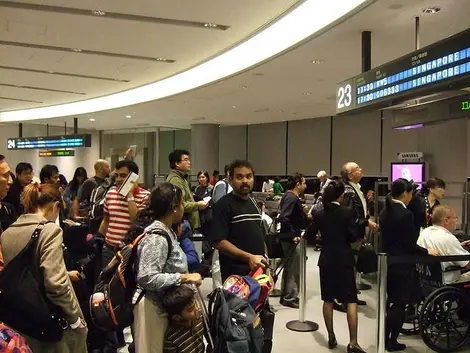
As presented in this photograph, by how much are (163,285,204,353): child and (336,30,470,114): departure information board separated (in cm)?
236

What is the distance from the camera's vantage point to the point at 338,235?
382 centimetres

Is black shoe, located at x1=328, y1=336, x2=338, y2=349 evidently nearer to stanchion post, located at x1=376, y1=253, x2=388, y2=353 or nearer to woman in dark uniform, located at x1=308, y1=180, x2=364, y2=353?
woman in dark uniform, located at x1=308, y1=180, x2=364, y2=353

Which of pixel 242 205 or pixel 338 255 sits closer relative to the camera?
pixel 242 205

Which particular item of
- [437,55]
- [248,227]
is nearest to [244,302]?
[248,227]

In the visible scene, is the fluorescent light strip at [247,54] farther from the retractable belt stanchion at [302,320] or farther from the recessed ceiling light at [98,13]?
the retractable belt stanchion at [302,320]

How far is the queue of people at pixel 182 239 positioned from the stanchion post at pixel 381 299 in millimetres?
246

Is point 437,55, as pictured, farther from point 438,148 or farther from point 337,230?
point 438,148

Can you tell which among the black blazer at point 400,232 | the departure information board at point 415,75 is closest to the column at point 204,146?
the departure information board at point 415,75

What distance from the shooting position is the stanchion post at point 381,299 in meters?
3.50

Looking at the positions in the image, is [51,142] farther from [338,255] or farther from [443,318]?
[443,318]

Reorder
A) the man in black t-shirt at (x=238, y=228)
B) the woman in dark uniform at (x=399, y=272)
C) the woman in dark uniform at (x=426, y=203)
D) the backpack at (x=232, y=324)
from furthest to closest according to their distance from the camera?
the woman in dark uniform at (x=426, y=203) < the woman in dark uniform at (x=399, y=272) < the man in black t-shirt at (x=238, y=228) < the backpack at (x=232, y=324)

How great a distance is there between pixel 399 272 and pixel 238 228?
1709mm

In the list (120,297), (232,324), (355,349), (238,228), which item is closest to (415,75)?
(238,228)

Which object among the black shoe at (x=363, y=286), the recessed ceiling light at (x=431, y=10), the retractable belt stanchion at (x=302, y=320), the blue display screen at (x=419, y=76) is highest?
the recessed ceiling light at (x=431, y=10)
